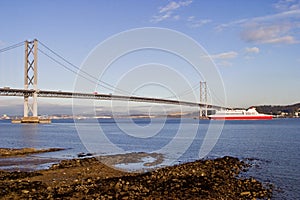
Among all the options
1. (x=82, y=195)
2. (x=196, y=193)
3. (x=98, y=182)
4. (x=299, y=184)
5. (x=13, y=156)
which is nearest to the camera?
(x=82, y=195)

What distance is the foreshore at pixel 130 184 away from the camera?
1243cm

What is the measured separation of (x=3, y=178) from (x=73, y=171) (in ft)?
12.2

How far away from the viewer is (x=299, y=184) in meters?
15.8

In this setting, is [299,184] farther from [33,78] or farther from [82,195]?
[33,78]

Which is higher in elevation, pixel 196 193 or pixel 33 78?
pixel 33 78

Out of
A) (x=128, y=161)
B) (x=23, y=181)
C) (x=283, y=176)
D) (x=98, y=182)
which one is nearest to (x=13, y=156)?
(x=128, y=161)

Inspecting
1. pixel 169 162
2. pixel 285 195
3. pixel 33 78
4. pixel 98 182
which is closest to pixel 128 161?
pixel 169 162

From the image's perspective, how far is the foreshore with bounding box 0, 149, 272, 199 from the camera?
12.4 meters

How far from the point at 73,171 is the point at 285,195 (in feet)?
34.9

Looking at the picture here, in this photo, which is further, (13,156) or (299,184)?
(13,156)

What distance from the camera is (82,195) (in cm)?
1219

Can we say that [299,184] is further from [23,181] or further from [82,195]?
[23,181]

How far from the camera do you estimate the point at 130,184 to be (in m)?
14.2

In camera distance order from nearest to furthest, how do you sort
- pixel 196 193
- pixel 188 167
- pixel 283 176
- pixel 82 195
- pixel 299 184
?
pixel 82 195 → pixel 196 193 → pixel 299 184 → pixel 283 176 → pixel 188 167
